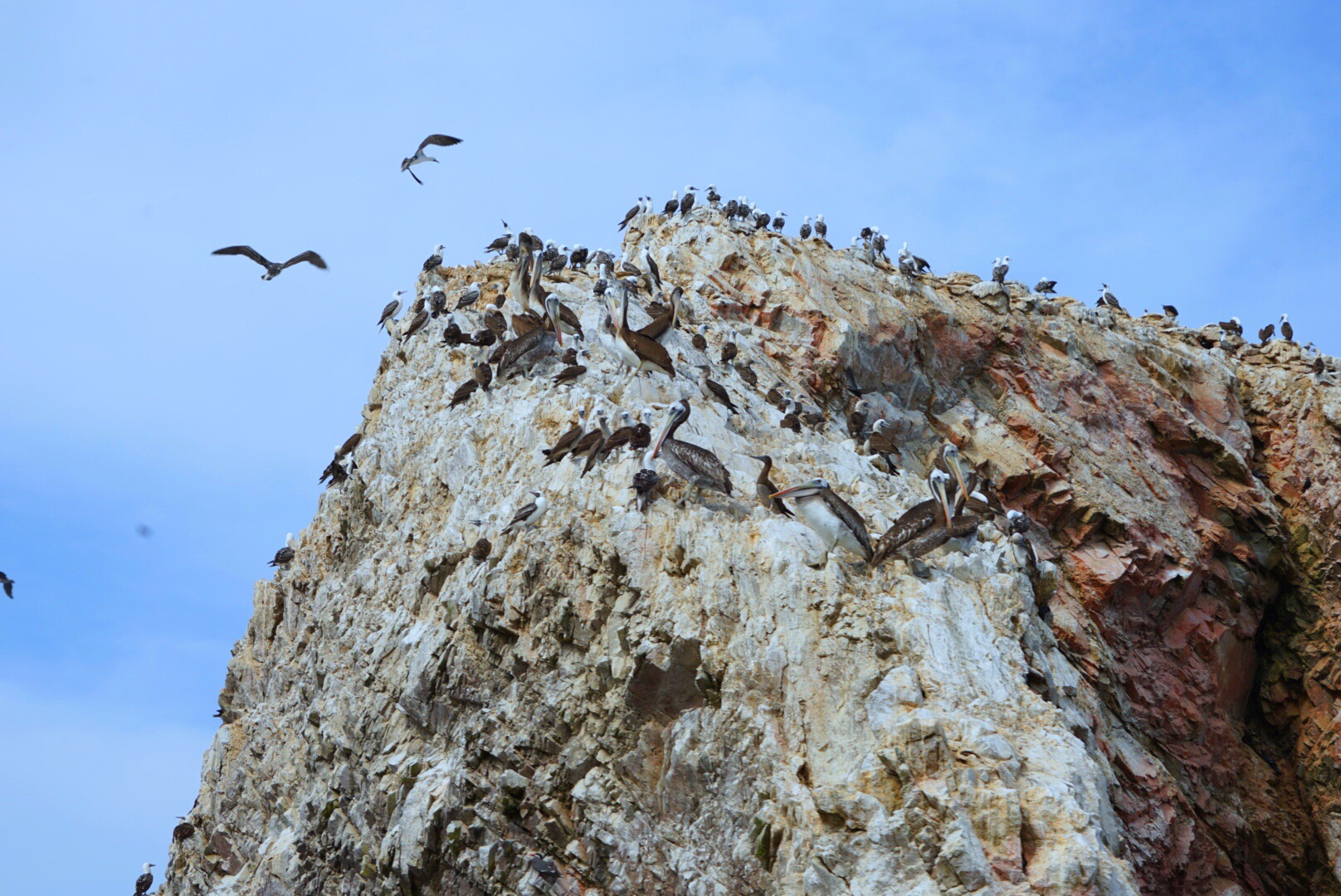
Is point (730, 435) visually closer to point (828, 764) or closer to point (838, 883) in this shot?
point (828, 764)

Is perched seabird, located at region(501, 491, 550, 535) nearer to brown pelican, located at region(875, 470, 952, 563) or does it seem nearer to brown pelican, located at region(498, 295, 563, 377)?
brown pelican, located at region(498, 295, 563, 377)

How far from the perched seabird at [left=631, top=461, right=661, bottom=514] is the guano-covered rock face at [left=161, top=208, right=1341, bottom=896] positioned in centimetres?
18

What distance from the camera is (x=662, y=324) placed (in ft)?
66.8

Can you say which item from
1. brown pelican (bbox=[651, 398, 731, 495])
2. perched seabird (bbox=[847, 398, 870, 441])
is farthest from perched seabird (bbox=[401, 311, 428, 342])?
brown pelican (bbox=[651, 398, 731, 495])

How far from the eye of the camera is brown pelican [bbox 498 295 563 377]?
786 inches

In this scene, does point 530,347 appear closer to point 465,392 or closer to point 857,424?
point 465,392

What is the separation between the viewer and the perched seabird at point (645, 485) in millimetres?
15492

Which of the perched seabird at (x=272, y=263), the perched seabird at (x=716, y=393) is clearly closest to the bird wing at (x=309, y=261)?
the perched seabird at (x=272, y=263)

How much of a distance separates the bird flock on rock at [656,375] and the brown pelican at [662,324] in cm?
5

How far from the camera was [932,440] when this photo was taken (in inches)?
976

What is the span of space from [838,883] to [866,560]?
161 inches

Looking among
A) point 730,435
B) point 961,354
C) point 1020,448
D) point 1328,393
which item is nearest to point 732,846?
point 730,435

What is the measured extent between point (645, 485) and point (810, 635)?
3.00 m

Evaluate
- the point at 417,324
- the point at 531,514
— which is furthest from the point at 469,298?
the point at 531,514
